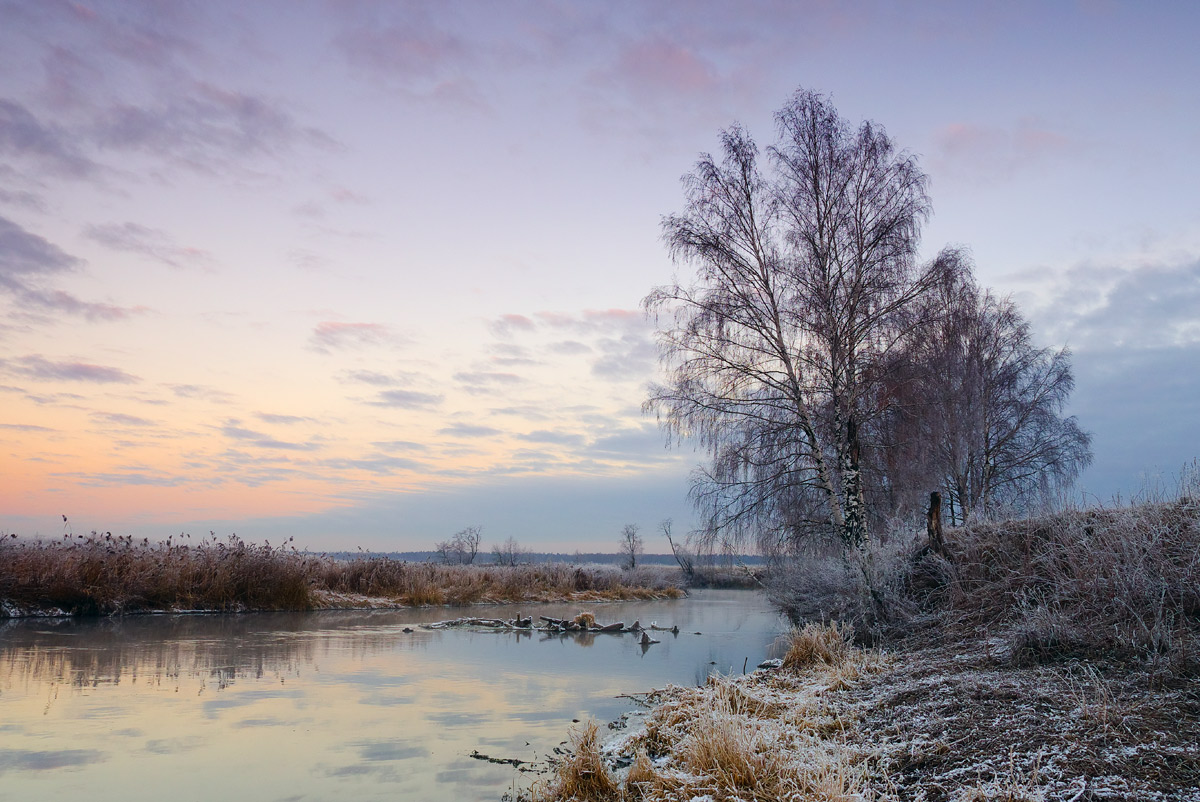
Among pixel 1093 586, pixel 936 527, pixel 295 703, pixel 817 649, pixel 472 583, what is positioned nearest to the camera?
pixel 1093 586

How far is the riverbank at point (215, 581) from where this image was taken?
1481 centimetres

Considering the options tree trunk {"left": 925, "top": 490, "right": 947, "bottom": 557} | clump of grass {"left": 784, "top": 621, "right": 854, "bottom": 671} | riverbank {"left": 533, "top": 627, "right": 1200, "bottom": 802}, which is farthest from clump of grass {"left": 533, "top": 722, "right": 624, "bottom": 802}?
tree trunk {"left": 925, "top": 490, "right": 947, "bottom": 557}

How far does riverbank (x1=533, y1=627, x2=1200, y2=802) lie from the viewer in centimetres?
356

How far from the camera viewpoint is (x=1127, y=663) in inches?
198

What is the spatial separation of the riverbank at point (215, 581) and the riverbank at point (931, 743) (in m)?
14.3

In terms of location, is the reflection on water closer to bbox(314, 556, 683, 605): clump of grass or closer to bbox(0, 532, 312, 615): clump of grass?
bbox(0, 532, 312, 615): clump of grass

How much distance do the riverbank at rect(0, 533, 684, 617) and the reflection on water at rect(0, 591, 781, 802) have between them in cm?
132

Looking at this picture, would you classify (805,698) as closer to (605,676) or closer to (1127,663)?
(1127,663)

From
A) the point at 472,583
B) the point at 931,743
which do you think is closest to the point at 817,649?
the point at 931,743

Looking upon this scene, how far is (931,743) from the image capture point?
14.2 ft

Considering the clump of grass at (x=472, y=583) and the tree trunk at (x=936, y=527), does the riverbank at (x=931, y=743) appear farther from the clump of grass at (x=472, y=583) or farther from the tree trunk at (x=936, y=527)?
the clump of grass at (x=472, y=583)

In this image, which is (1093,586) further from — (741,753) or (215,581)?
(215,581)

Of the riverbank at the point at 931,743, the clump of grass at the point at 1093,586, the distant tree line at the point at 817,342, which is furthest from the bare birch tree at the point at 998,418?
the riverbank at the point at 931,743

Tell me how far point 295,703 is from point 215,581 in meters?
11.6
